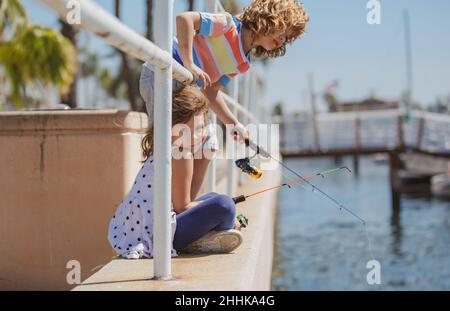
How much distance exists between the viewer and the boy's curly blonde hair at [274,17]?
130 inches

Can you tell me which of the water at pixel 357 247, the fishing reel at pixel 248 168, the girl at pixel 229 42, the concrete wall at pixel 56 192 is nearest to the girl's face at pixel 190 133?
the girl at pixel 229 42

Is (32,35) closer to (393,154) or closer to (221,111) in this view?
(393,154)

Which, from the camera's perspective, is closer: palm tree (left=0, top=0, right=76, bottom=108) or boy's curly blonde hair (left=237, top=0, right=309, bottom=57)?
boy's curly blonde hair (left=237, top=0, right=309, bottom=57)

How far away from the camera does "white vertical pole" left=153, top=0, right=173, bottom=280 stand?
247 cm

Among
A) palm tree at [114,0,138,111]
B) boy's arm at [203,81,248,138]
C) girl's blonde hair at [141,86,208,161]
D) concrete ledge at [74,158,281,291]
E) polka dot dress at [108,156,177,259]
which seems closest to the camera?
concrete ledge at [74,158,281,291]

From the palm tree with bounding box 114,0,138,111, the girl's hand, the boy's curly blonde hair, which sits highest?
the palm tree with bounding box 114,0,138,111

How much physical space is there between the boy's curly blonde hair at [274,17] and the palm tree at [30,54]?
21.1 metres

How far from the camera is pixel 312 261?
9648mm

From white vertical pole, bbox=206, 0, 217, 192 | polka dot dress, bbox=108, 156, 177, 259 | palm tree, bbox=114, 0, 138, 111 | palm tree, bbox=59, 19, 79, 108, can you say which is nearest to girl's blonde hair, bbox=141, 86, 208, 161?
polka dot dress, bbox=108, 156, 177, 259

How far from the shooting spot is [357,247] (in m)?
11.6

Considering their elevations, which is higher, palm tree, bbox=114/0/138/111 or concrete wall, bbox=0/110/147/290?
palm tree, bbox=114/0/138/111

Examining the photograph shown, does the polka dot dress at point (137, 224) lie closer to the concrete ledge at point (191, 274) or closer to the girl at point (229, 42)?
the concrete ledge at point (191, 274)

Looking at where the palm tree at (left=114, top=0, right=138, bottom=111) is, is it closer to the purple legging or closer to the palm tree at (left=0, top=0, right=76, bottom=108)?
the palm tree at (left=0, top=0, right=76, bottom=108)
